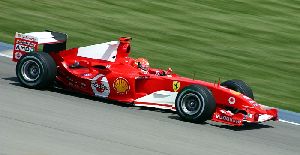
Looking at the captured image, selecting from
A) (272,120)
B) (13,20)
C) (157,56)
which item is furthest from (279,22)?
(272,120)

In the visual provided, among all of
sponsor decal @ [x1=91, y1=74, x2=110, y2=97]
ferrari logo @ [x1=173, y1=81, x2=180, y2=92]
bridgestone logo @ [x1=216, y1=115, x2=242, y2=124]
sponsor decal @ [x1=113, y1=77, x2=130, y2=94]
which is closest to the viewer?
bridgestone logo @ [x1=216, y1=115, x2=242, y2=124]

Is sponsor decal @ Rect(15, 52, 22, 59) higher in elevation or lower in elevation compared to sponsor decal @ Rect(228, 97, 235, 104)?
higher

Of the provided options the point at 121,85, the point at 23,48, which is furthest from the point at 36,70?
the point at 121,85

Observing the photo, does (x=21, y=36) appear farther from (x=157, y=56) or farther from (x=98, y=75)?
(x=157, y=56)

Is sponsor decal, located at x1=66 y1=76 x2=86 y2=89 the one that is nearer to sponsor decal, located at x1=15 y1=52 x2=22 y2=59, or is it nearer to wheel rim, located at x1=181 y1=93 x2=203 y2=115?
sponsor decal, located at x1=15 y1=52 x2=22 y2=59

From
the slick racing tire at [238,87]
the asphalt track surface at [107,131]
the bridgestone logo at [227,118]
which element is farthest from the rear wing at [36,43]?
the bridgestone logo at [227,118]

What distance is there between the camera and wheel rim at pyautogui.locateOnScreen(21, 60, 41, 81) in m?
15.0

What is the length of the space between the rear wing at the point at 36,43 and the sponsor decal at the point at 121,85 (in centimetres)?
157

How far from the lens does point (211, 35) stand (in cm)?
2217

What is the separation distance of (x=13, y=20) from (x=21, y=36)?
233 inches

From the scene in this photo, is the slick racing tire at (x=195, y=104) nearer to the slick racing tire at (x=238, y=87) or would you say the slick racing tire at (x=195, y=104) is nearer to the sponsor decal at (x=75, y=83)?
the slick racing tire at (x=238, y=87)

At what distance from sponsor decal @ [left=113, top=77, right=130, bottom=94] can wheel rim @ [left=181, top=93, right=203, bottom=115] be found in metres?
1.16

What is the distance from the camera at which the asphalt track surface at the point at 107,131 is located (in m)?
11.8

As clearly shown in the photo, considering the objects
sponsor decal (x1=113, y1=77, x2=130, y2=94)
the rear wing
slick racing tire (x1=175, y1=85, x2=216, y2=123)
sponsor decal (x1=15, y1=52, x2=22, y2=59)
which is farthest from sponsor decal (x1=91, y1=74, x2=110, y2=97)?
sponsor decal (x1=15, y1=52, x2=22, y2=59)
